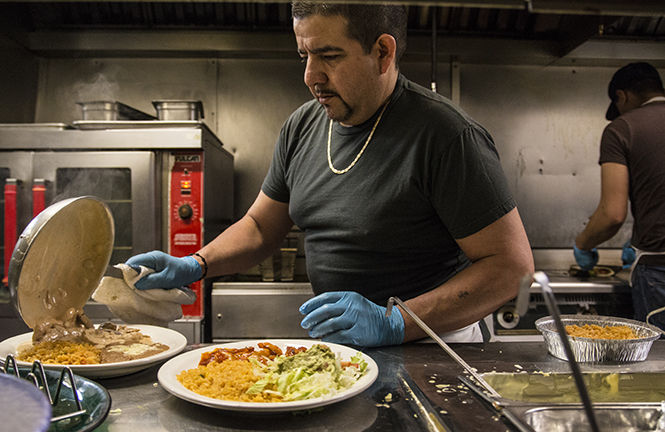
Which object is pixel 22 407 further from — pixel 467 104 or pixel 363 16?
pixel 467 104

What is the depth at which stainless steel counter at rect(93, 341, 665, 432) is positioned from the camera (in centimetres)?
90

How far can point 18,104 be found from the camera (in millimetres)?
3320

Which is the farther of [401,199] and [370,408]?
[401,199]

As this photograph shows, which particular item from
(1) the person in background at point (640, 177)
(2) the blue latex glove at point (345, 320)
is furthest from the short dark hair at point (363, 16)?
(1) the person in background at point (640, 177)

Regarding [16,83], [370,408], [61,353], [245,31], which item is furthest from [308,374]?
[16,83]

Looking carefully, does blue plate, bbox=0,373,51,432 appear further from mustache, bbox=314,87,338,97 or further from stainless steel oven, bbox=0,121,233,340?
stainless steel oven, bbox=0,121,233,340

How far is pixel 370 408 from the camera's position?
0.97 metres

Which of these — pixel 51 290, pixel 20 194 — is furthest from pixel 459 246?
pixel 20 194

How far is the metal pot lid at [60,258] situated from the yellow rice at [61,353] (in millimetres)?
71

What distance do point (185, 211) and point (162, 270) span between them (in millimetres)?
1135

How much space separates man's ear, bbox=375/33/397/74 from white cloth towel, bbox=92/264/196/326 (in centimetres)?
89

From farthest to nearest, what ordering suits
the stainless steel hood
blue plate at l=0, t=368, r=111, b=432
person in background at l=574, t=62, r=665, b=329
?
the stainless steel hood → person in background at l=574, t=62, r=665, b=329 → blue plate at l=0, t=368, r=111, b=432

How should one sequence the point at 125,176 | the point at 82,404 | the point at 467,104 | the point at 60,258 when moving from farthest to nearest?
1. the point at 467,104
2. the point at 125,176
3. the point at 60,258
4. the point at 82,404

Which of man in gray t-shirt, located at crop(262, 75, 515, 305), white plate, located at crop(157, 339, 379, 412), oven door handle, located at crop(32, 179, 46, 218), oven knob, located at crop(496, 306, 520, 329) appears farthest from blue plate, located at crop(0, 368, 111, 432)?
oven knob, located at crop(496, 306, 520, 329)
